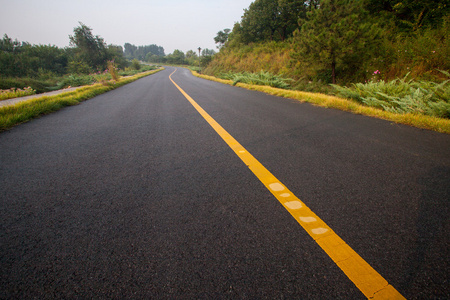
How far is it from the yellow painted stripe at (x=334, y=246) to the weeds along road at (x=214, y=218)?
0.02 metres

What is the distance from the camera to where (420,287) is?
2.53 feet

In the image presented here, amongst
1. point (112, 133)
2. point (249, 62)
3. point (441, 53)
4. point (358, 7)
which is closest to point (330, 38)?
point (358, 7)

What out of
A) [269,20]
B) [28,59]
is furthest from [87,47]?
[269,20]

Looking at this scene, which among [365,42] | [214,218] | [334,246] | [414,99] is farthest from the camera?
[365,42]

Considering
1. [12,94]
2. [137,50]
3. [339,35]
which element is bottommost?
[12,94]

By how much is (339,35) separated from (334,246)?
7.84 meters

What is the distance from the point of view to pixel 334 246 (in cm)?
96

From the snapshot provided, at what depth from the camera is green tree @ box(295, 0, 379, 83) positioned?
6.10 meters

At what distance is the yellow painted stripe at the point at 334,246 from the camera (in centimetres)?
77

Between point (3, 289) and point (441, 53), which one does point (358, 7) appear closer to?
point (441, 53)

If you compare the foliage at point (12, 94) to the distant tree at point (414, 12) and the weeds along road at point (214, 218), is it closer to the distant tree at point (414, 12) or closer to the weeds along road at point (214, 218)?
the weeds along road at point (214, 218)

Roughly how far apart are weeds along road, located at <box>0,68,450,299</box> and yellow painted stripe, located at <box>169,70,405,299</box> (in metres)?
0.02

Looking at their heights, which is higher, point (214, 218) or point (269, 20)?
point (269, 20)

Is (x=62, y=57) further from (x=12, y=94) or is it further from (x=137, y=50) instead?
(x=137, y=50)
